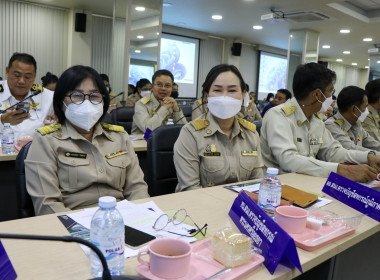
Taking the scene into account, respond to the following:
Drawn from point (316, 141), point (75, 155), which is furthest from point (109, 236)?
point (316, 141)

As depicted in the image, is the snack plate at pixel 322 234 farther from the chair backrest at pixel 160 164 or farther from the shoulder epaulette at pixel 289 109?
the shoulder epaulette at pixel 289 109

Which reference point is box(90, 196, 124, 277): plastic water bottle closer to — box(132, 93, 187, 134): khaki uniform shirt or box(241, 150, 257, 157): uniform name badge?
box(241, 150, 257, 157): uniform name badge

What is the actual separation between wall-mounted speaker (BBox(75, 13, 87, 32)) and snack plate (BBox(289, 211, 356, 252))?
7196mm

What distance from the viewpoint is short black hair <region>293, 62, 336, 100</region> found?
2.33 meters

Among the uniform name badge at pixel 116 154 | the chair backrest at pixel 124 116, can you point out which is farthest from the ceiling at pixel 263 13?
the uniform name badge at pixel 116 154

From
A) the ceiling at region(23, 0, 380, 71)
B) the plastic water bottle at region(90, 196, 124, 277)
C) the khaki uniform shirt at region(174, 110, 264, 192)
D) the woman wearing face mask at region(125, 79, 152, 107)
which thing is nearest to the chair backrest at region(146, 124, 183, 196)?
the khaki uniform shirt at region(174, 110, 264, 192)

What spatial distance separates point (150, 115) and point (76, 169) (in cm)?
244

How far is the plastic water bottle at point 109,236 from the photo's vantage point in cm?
83

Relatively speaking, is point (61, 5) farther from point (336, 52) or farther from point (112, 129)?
point (336, 52)

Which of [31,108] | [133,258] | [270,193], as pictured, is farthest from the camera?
[31,108]

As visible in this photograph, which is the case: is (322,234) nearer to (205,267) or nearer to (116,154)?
(205,267)

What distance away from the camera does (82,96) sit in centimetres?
166

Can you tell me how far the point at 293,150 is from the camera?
2.14 m

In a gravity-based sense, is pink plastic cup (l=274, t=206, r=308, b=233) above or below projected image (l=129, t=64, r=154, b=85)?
below
